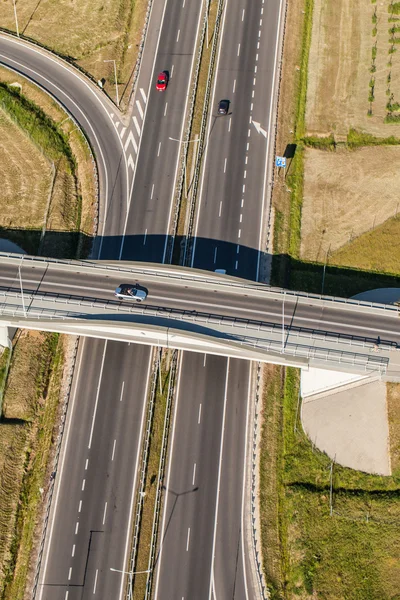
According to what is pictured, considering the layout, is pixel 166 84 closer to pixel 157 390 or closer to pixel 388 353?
pixel 157 390

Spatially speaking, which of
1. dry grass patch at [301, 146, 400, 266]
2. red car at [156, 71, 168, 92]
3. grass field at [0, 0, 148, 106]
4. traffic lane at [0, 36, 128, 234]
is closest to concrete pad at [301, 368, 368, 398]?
dry grass patch at [301, 146, 400, 266]

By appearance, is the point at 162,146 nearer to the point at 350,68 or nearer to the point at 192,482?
the point at 350,68

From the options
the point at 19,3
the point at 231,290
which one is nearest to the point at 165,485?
the point at 231,290

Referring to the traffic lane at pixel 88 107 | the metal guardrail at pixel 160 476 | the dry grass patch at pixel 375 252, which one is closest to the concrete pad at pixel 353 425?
the metal guardrail at pixel 160 476

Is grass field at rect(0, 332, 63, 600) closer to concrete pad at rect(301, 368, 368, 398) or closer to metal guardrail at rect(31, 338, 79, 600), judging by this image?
metal guardrail at rect(31, 338, 79, 600)

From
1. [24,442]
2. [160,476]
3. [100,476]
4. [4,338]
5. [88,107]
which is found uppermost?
[88,107]

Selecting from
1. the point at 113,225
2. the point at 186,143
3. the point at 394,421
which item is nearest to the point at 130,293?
the point at 113,225
